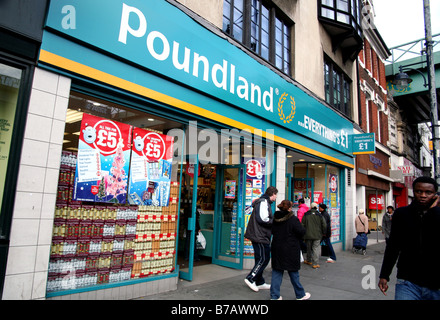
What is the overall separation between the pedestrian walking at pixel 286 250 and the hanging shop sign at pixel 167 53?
2767 millimetres

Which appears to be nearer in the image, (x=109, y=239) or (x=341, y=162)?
(x=109, y=239)

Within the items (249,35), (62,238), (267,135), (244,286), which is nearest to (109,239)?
(62,238)

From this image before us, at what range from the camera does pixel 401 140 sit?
2319 centimetres

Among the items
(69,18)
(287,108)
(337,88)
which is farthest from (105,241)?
(337,88)

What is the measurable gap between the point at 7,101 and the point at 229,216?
19.1 feet

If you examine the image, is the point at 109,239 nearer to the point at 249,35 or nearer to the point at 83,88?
the point at 83,88

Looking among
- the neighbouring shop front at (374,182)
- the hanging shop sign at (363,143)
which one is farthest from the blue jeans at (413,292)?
the neighbouring shop front at (374,182)

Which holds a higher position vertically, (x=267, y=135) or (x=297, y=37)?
(x=297, y=37)

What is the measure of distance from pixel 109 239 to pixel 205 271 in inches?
125

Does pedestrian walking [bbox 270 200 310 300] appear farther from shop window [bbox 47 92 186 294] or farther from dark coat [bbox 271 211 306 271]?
shop window [bbox 47 92 186 294]

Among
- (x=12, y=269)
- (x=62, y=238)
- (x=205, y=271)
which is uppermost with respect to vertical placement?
(x=62, y=238)

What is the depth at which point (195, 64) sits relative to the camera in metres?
5.96
